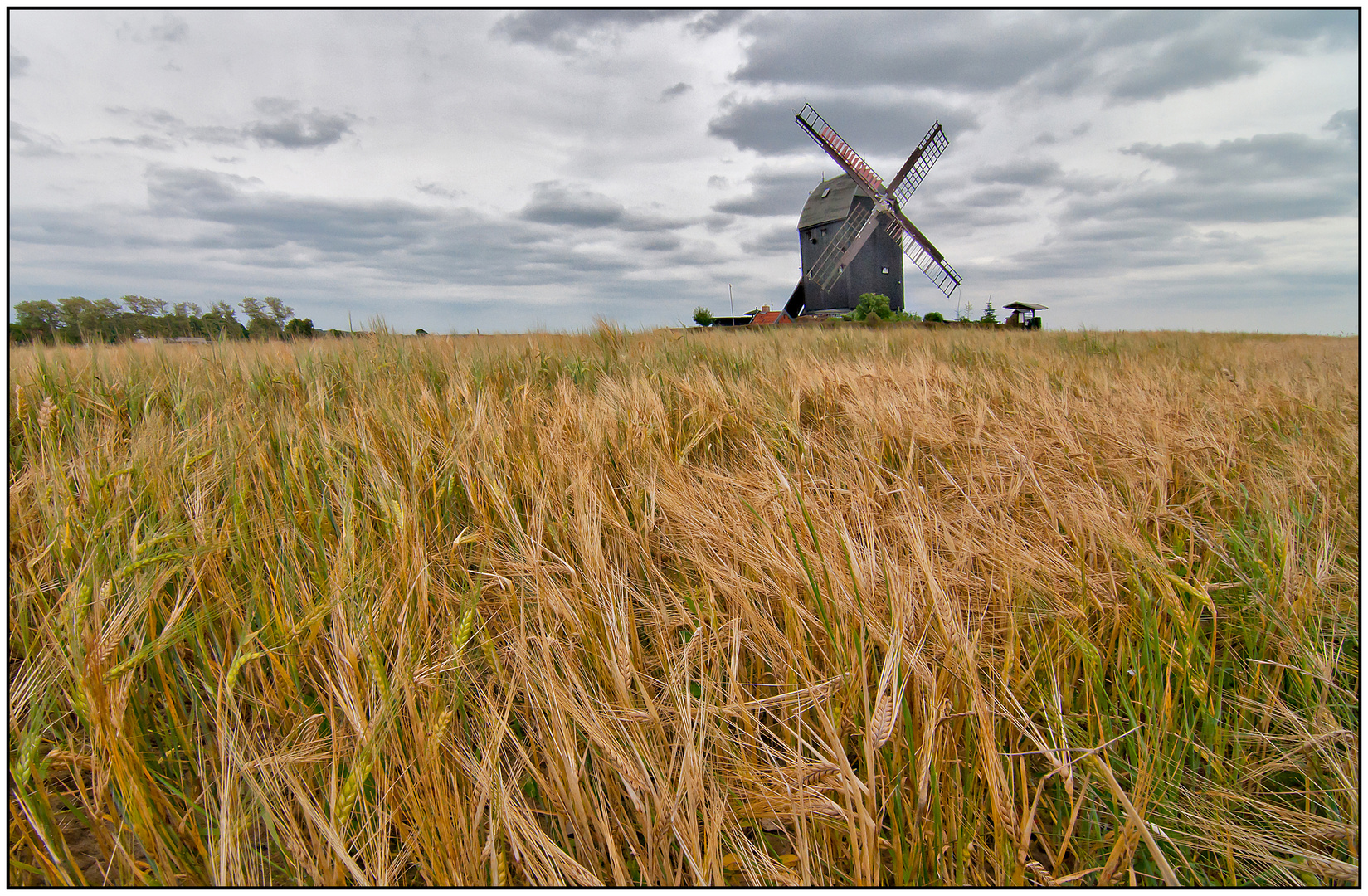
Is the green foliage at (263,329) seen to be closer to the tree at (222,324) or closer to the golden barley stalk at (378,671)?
the tree at (222,324)

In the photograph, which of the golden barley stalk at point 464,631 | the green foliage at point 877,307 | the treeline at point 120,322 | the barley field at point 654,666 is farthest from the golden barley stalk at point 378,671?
A: the green foliage at point 877,307

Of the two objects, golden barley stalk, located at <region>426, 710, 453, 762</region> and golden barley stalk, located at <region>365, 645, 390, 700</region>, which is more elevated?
golden barley stalk, located at <region>365, 645, 390, 700</region>

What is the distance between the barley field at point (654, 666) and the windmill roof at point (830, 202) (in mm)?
28366

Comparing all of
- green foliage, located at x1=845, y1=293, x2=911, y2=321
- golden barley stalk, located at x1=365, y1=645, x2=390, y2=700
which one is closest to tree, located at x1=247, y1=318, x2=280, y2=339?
golden barley stalk, located at x1=365, y1=645, x2=390, y2=700

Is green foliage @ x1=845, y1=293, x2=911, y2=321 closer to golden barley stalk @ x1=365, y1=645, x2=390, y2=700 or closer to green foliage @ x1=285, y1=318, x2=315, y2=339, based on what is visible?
green foliage @ x1=285, y1=318, x2=315, y2=339

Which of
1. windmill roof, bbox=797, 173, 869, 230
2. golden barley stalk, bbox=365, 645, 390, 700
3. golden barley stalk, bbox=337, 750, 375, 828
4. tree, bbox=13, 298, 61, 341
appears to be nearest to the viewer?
golden barley stalk, bbox=337, 750, 375, 828

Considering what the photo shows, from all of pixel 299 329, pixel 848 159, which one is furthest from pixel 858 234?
pixel 299 329

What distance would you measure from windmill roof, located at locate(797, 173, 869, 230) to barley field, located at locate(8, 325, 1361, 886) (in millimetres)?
28366

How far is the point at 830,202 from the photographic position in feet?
92.9

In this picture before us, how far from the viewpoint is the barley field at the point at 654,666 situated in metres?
0.80

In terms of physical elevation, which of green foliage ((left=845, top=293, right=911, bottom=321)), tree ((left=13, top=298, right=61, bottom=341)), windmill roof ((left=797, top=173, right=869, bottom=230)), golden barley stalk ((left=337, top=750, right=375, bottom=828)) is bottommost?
golden barley stalk ((left=337, top=750, right=375, bottom=828))

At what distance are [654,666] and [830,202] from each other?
31307 millimetres

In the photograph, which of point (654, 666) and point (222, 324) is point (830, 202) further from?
point (654, 666)

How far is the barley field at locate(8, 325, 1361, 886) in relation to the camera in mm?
804
